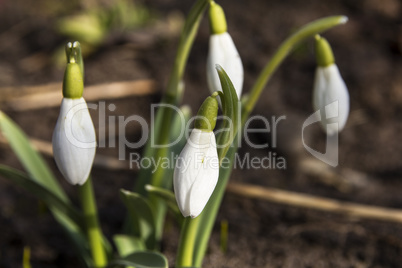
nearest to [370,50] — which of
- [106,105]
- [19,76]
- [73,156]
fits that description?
[106,105]

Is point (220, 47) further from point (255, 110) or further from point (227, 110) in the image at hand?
point (255, 110)

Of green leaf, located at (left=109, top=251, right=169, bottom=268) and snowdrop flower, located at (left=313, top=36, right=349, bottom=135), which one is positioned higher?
snowdrop flower, located at (left=313, top=36, right=349, bottom=135)

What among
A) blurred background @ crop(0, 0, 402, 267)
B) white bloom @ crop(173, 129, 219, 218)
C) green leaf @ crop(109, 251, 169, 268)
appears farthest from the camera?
blurred background @ crop(0, 0, 402, 267)

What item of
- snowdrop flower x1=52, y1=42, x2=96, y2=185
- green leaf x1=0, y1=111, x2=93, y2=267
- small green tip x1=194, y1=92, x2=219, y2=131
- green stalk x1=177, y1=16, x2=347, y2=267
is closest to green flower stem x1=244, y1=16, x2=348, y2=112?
green stalk x1=177, y1=16, x2=347, y2=267

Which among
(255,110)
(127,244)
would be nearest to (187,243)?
(127,244)

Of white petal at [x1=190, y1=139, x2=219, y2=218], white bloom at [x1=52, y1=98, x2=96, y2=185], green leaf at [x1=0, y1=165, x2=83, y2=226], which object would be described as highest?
white bloom at [x1=52, y1=98, x2=96, y2=185]

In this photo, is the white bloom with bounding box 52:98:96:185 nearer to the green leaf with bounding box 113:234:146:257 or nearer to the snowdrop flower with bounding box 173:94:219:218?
the snowdrop flower with bounding box 173:94:219:218
